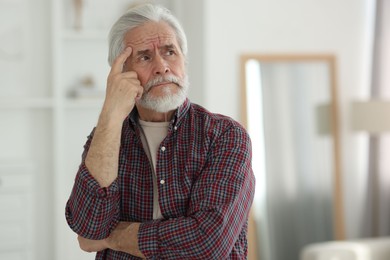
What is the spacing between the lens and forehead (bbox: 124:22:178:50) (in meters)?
1.79

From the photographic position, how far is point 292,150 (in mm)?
4090

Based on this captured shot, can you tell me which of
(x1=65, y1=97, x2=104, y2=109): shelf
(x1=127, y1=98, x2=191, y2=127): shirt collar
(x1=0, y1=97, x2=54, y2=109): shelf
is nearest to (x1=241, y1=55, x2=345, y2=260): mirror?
(x1=65, y1=97, x2=104, y2=109): shelf

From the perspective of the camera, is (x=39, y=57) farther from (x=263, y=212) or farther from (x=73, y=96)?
(x=263, y=212)

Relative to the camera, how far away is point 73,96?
14.3ft

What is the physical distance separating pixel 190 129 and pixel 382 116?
2418 mm

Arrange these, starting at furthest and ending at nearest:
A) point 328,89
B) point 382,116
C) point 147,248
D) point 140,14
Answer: point 328,89, point 382,116, point 140,14, point 147,248

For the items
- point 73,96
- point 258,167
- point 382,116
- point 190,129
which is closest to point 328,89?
point 382,116

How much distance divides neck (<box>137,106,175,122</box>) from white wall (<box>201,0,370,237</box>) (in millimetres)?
2044

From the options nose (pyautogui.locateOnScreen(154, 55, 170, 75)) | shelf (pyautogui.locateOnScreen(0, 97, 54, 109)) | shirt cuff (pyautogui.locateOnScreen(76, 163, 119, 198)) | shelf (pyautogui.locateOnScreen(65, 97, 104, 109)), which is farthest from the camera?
shelf (pyautogui.locateOnScreen(65, 97, 104, 109))

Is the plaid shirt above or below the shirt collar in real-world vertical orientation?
below

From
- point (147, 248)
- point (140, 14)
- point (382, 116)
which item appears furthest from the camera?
point (382, 116)

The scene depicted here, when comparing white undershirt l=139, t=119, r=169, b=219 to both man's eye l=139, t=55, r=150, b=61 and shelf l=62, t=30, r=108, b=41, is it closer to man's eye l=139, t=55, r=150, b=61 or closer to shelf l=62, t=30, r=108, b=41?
man's eye l=139, t=55, r=150, b=61

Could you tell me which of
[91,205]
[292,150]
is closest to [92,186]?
[91,205]

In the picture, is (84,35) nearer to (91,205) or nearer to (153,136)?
(153,136)
